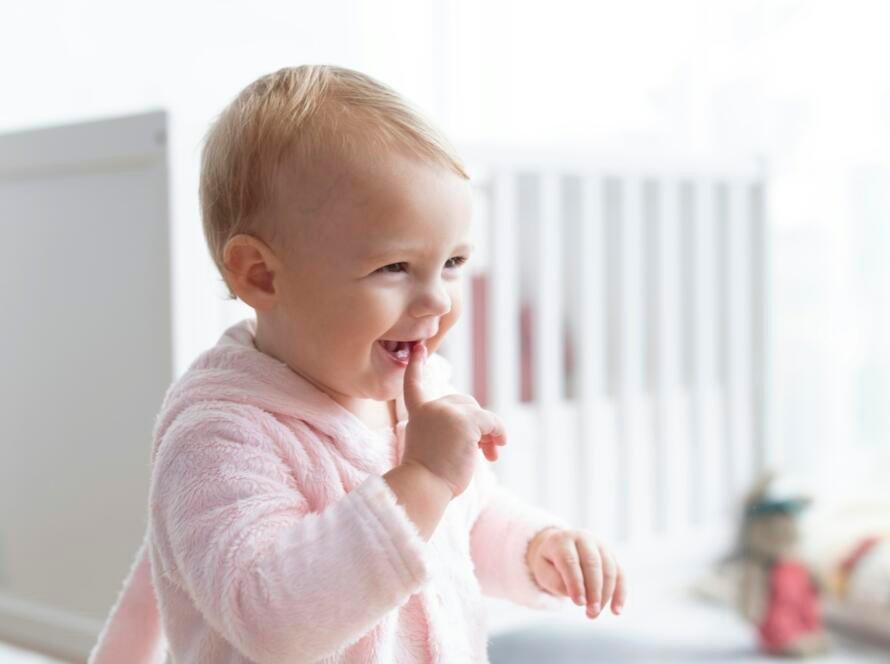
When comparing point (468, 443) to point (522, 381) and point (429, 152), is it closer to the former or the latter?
point (429, 152)

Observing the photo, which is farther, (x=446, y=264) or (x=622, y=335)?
A: (x=622, y=335)

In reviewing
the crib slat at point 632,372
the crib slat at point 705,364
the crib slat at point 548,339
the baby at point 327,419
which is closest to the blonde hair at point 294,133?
the baby at point 327,419

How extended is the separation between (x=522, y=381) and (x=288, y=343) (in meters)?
1.05

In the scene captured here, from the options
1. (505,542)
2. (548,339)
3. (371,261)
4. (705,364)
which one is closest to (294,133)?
(371,261)

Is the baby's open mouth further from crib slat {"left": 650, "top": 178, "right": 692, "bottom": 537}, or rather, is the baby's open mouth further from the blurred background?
crib slat {"left": 650, "top": 178, "right": 692, "bottom": 537}

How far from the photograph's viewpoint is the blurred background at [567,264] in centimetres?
139

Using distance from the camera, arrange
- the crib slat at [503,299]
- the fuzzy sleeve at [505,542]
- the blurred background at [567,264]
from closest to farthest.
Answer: the fuzzy sleeve at [505,542] → the blurred background at [567,264] → the crib slat at [503,299]

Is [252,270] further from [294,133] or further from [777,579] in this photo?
[777,579]

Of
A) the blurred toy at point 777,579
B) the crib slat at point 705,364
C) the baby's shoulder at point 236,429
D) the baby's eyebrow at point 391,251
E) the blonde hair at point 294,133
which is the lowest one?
the blurred toy at point 777,579

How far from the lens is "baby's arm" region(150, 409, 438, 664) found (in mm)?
640

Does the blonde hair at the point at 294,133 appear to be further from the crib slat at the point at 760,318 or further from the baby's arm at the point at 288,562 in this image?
the crib slat at the point at 760,318

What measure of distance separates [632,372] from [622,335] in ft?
0.24

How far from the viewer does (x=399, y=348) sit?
758 mm

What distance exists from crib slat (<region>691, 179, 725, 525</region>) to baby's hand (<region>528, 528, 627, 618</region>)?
1264 mm
